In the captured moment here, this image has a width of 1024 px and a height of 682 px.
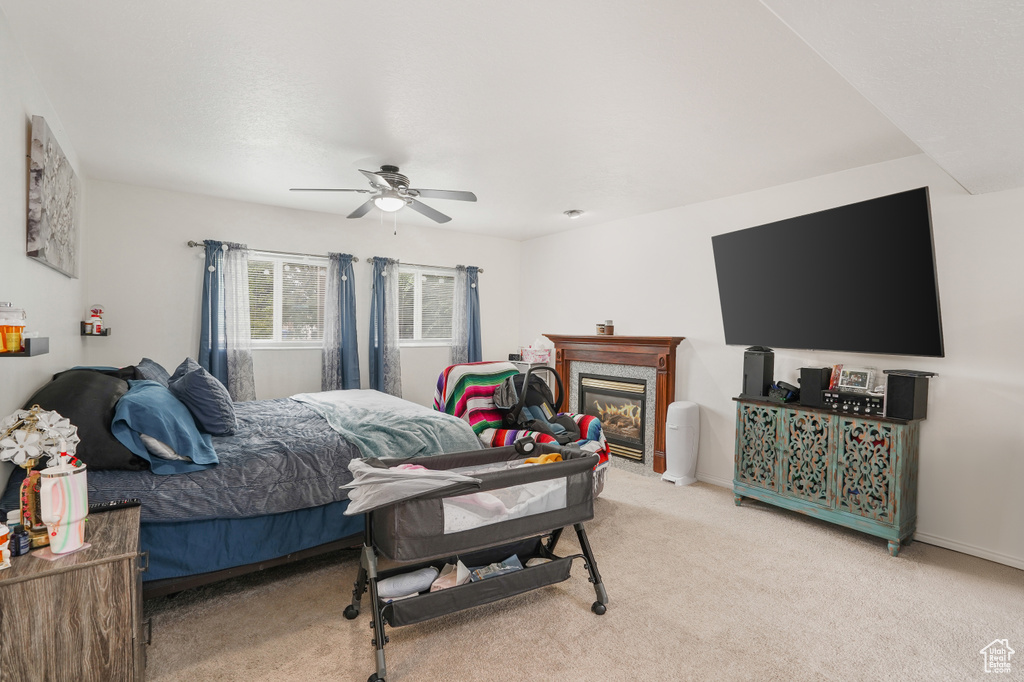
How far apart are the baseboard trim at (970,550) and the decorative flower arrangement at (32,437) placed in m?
4.54

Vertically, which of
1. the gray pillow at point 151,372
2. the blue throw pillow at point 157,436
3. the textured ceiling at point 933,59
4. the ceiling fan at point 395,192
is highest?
the ceiling fan at point 395,192

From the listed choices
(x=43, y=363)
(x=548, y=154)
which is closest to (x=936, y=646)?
(x=548, y=154)

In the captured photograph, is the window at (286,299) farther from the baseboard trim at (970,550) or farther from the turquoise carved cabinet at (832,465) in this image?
the baseboard trim at (970,550)


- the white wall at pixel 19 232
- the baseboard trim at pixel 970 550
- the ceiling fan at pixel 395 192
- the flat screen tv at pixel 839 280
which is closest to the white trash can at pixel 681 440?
the flat screen tv at pixel 839 280

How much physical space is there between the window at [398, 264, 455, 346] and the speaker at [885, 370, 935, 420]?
4.36 metres

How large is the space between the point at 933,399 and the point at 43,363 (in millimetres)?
5223

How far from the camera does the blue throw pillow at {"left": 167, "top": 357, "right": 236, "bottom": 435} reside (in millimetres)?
2754

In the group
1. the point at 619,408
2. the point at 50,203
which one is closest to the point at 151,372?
the point at 50,203

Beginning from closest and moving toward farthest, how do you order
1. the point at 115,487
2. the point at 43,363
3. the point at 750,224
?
1. the point at 115,487
2. the point at 43,363
3. the point at 750,224

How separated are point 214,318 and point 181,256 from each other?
633 mm

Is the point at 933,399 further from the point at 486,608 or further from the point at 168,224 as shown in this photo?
the point at 168,224

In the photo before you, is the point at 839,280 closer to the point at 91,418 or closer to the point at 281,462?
the point at 281,462

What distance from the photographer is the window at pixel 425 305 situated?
5.86m

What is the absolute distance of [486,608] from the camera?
7.87 feet
